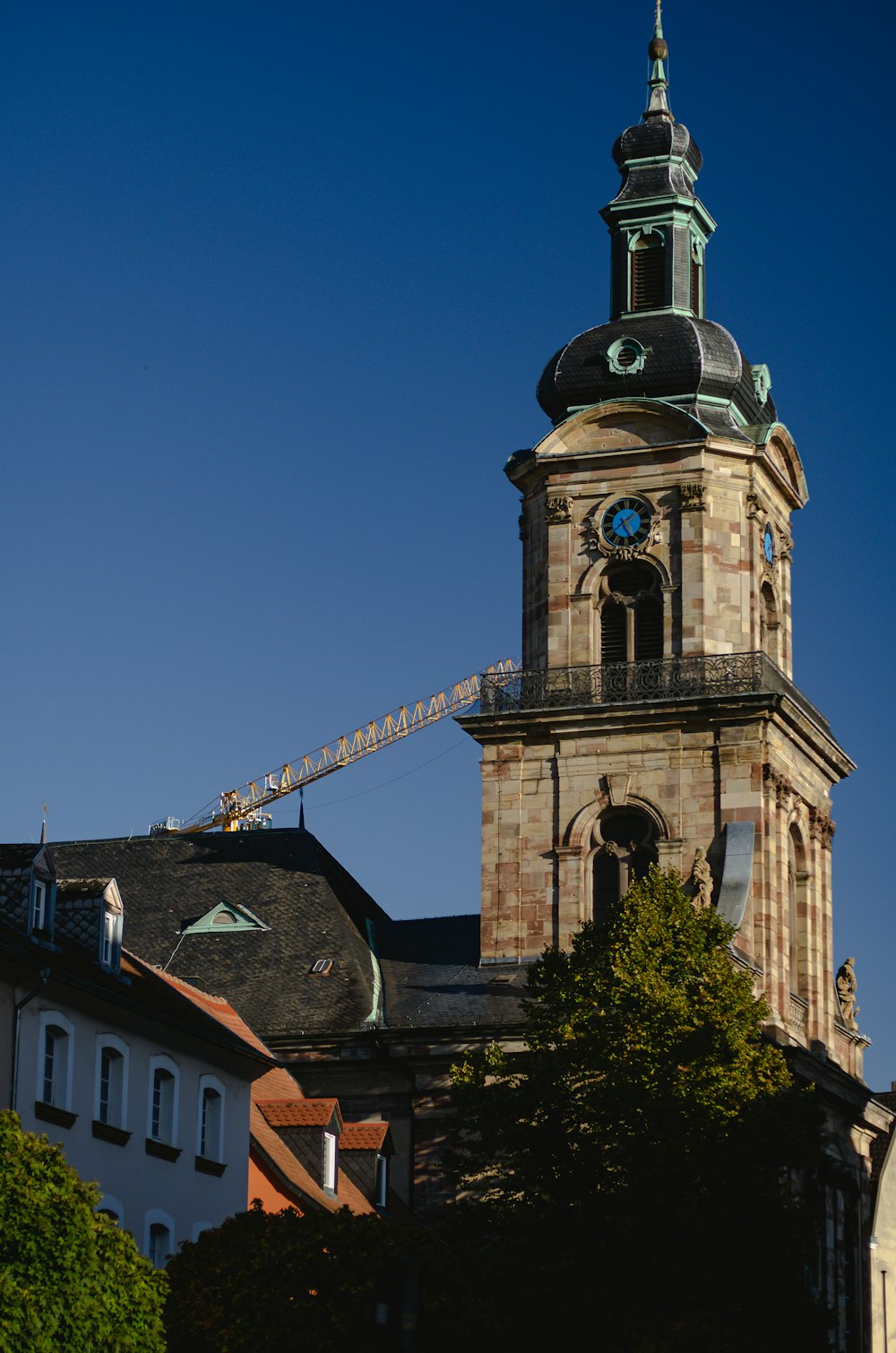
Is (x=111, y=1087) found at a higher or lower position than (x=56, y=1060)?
lower

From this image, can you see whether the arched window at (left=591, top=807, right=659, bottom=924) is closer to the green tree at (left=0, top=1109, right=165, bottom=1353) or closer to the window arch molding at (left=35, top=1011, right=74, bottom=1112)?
the window arch molding at (left=35, top=1011, right=74, bottom=1112)

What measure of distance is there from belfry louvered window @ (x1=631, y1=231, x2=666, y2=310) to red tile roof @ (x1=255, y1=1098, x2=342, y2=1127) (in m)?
26.3

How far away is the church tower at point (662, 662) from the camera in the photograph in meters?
69.1

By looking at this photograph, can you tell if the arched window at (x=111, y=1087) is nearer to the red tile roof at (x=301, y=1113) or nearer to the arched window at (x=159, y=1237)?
the arched window at (x=159, y=1237)

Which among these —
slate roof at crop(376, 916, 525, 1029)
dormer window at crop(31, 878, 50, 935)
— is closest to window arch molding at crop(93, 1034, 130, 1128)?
dormer window at crop(31, 878, 50, 935)

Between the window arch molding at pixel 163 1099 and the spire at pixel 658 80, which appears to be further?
the spire at pixel 658 80

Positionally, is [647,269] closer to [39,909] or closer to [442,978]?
[442,978]

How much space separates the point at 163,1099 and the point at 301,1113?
7.96 m

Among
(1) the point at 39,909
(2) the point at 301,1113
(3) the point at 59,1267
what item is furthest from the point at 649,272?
(3) the point at 59,1267

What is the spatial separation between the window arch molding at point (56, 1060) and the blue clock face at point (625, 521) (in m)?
29.0

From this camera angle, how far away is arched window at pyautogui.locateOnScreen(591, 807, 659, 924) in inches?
2729

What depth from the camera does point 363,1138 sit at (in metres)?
60.9

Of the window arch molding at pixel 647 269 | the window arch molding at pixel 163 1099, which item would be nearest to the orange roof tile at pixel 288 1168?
the window arch molding at pixel 163 1099

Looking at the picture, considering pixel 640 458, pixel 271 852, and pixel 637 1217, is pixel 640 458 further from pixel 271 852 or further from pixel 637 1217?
pixel 637 1217
